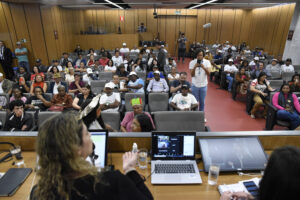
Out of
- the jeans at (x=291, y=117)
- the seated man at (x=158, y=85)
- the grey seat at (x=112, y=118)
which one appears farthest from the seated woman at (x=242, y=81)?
the grey seat at (x=112, y=118)

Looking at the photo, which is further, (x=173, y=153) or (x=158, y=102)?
(x=158, y=102)

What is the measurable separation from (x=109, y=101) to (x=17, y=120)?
1.72 m

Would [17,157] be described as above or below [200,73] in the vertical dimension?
below

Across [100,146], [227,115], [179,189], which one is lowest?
[227,115]

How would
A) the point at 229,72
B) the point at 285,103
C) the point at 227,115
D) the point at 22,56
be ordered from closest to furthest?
1. the point at 285,103
2. the point at 227,115
3. the point at 229,72
4. the point at 22,56

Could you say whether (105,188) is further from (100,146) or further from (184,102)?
(184,102)

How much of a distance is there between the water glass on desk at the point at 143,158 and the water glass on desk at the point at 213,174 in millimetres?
548

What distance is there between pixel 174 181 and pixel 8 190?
1.25 metres

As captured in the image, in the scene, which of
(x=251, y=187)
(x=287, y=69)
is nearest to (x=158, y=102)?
(x=251, y=187)

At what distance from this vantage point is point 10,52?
7922 millimetres

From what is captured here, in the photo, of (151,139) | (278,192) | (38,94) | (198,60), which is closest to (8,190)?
(151,139)

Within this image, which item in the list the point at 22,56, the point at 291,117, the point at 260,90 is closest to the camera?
the point at 291,117

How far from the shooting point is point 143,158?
171 cm

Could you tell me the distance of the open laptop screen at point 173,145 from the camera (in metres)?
1.73
